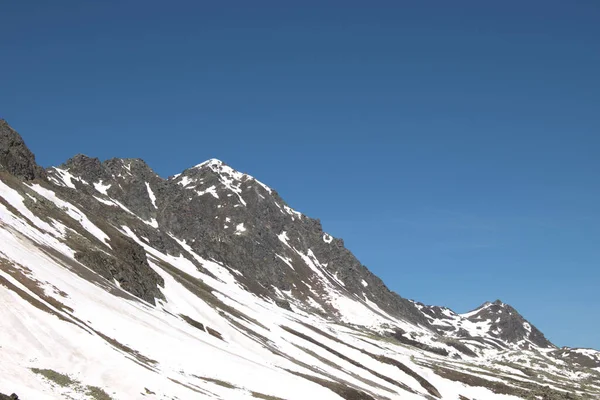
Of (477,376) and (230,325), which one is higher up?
(477,376)

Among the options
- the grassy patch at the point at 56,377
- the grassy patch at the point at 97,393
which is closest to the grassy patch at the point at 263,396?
the grassy patch at the point at 97,393

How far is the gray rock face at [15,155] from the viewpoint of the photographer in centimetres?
11275

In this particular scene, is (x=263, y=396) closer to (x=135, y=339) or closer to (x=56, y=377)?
(x=135, y=339)

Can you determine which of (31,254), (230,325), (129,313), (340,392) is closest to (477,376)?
(230,325)

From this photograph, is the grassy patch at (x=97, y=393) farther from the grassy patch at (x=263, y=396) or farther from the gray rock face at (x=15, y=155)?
the gray rock face at (x=15, y=155)

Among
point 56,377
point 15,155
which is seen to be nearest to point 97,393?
point 56,377

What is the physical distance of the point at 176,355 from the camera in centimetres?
5409

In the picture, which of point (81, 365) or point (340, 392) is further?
point (340, 392)

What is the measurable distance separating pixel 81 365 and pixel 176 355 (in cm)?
1532

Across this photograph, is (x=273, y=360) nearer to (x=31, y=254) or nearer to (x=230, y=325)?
(x=230, y=325)

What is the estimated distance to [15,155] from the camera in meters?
116

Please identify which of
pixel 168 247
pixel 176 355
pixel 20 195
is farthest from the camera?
pixel 168 247

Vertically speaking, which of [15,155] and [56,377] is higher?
[15,155]

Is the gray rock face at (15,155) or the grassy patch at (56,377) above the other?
the gray rock face at (15,155)
